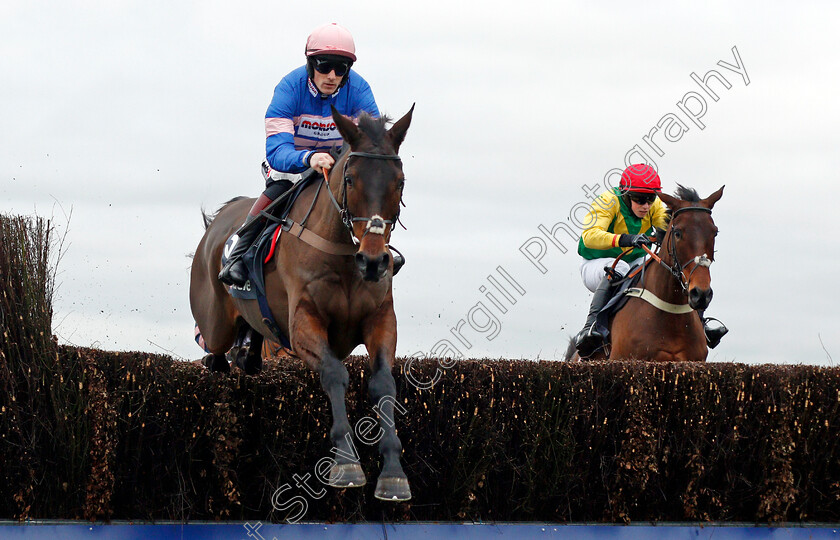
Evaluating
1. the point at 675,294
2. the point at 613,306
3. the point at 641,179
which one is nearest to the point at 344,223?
the point at 675,294

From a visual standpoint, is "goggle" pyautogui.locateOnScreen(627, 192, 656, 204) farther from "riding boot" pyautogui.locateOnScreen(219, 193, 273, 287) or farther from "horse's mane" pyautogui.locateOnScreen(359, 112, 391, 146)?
"horse's mane" pyautogui.locateOnScreen(359, 112, 391, 146)

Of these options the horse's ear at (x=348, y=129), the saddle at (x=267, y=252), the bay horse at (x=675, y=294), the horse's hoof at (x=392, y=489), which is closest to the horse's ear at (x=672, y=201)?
the bay horse at (x=675, y=294)

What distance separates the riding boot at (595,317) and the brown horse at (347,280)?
402cm

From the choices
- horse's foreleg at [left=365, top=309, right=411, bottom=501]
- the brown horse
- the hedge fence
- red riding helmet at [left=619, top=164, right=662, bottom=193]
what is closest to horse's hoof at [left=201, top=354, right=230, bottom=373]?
the hedge fence

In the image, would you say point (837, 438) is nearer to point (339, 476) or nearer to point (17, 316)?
point (339, 476)

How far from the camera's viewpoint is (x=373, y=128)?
18.4 ft

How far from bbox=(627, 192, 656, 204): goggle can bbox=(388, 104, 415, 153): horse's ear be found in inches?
187

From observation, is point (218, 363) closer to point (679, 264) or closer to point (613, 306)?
point (679, 264)

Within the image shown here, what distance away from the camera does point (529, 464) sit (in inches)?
272

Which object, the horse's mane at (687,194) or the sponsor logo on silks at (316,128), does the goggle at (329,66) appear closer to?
the sponsor logo on silks at (316,128)

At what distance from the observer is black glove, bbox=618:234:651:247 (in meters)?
9.27

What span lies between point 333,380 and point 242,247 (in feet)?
5.03

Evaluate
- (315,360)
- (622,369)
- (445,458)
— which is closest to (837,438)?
(622,369)

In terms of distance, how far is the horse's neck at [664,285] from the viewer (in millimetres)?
8828
